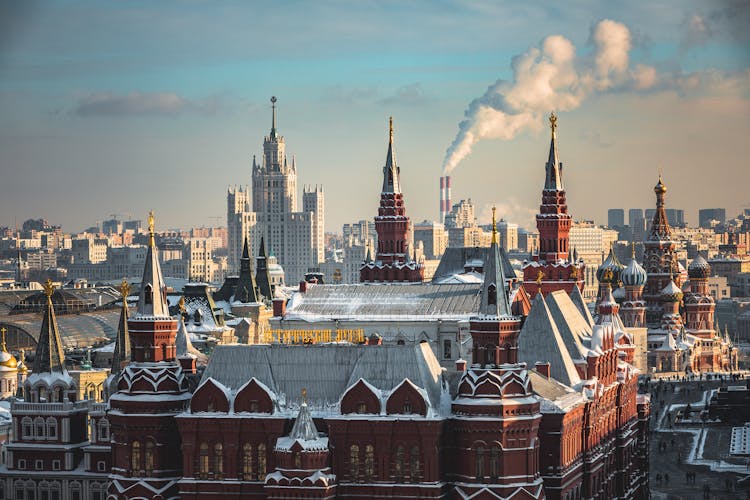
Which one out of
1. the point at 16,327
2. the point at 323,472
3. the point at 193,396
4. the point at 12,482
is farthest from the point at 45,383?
the point at 16,327

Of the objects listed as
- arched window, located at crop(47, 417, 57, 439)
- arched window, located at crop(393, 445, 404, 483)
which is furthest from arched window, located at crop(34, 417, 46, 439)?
arched window, located at crop(393, 445, 404, 483)

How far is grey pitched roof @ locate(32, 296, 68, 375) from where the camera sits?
9856cm

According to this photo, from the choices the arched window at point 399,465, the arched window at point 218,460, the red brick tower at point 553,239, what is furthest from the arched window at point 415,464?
the red brick tower at point 553,239

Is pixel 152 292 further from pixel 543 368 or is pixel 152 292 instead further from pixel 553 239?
pixel 553 239

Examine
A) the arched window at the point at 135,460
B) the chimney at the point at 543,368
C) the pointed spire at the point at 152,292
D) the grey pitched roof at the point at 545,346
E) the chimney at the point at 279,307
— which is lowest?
the arched window at the point at 135,460

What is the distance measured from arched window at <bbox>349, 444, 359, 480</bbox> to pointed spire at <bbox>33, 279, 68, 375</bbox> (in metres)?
23.8

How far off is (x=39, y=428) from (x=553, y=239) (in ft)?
148

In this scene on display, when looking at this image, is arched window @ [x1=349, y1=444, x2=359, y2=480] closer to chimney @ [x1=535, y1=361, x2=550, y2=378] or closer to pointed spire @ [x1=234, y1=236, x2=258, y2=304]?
chimney @ [x1=535, y1=361, x2=550, y2=378]

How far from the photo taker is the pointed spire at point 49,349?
98562 millimetres

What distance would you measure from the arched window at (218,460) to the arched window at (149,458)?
10.8ft

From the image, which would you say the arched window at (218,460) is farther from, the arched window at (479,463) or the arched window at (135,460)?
the arched window at (479,463)

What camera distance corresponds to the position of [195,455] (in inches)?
3260

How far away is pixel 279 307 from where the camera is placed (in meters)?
118

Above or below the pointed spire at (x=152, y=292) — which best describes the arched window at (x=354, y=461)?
below
